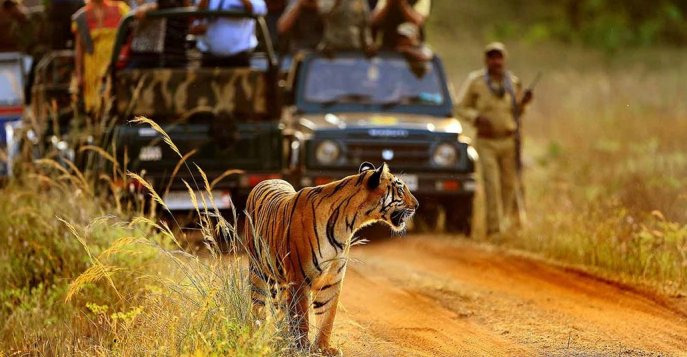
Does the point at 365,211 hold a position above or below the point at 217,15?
below

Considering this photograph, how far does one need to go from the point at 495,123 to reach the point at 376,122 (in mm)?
1136

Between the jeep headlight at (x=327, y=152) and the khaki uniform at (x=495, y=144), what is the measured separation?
140cm

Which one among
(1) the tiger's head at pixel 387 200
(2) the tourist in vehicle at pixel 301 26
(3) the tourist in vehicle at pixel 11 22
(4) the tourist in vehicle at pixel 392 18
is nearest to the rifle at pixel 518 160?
(4) the tourist in vehicle at pixel 392 18

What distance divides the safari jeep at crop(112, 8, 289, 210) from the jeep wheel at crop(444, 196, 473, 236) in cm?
190

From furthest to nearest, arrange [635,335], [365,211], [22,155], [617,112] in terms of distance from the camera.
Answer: [617,112] → [22,155] → [635,335] → [365,211]

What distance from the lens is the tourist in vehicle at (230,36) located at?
1266 cm

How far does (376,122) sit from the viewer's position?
13.5 meters

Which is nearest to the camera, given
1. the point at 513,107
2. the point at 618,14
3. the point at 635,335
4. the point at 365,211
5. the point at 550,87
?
the point at 365,211

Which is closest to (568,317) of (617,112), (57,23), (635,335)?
(635,335)

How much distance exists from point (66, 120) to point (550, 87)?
56.3ft

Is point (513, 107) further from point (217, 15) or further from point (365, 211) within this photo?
point (365, 211)

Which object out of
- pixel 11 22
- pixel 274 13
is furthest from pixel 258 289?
pixel 274 13

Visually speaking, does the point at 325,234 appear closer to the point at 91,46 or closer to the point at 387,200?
the point at 387,200

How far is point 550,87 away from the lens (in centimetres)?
2952
